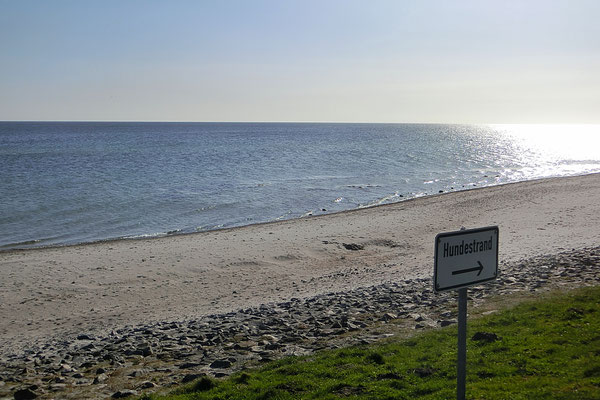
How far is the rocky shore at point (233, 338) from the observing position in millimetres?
9086

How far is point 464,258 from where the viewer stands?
4.32 metres

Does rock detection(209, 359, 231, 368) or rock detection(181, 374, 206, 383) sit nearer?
rock detection(181, 374, 206, 383)

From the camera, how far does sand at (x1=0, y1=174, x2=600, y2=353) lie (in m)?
15.5

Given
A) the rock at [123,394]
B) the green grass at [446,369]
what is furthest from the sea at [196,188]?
the green grass at [446,369]

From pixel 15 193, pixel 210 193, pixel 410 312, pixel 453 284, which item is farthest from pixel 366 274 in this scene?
pixel 15 193

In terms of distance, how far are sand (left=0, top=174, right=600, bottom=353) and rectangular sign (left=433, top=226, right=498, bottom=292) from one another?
11359mm

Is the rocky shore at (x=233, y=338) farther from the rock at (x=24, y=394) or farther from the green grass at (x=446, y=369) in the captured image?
the green grass at (x=446, y=369)

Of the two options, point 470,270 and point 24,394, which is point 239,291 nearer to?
point 24,394

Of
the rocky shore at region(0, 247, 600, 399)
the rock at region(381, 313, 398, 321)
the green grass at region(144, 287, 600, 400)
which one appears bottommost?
the rocky shore at region(0, 247, 600, 399)

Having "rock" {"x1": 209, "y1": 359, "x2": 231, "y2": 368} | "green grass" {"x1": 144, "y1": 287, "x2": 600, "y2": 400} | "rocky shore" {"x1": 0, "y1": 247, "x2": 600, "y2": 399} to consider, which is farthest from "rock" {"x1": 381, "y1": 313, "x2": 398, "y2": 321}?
"rock" {"x1": 209, "y1": 359, "x2": 231, "y2": 368}

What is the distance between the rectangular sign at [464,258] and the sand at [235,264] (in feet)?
37.3

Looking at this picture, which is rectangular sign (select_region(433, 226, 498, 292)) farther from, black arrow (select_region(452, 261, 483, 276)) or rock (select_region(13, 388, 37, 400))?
rock (select_region(13, 388, 37, 400))

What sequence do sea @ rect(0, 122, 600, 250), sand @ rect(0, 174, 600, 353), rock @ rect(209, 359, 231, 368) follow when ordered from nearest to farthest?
rock @ rect(209, 359, 231, 368) → sand @ rect(0, 174, 600, 353) → sea @ rect(0, 122, 600, 250)

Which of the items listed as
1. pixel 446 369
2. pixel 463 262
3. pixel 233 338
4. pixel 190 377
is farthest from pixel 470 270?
pixel 233 338
